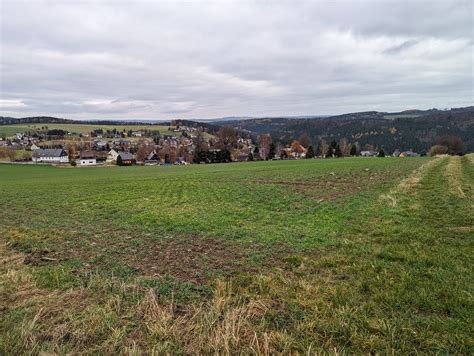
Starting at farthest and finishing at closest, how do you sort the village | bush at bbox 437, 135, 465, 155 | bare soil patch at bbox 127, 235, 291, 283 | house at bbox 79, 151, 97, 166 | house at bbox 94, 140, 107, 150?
house at bbox 94, 140, 107, 150 → house at bbox 79, 151, 97, 166 → bush at bbox 437, 135, 465, 155 → the village → bare soil patch at bbox 127, 235, 291, 283

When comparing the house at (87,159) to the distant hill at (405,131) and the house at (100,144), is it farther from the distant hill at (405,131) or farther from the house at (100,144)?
the distant hill at (405,131)

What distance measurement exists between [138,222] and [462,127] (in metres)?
199

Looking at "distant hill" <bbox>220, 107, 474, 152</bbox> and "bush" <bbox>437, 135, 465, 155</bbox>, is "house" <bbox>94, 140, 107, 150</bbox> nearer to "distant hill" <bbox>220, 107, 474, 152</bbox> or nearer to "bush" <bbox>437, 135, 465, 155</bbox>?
"distant hill" <bbox>220, 107, 474, 152</bbox>

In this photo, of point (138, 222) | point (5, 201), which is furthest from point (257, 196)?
point (5, 201)

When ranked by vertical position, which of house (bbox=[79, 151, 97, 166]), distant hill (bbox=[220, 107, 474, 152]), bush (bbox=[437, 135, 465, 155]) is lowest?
house (bbox=[79, 151, 97, 166])

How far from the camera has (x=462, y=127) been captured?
16138cm

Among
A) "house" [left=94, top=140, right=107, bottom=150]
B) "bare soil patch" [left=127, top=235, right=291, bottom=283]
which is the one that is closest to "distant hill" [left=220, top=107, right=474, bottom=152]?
"house" [left=94, top=140, right=107, bottom=150]

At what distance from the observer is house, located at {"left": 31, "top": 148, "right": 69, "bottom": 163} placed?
350 feet

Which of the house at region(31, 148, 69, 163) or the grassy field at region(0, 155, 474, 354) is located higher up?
the grassy field at region(0, 155, 474, 354)

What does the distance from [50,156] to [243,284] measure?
128 meters

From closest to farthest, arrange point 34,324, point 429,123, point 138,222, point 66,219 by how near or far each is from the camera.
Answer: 1. point 34,324
2. point 138,222
3. point 66,219
4. point 429,123

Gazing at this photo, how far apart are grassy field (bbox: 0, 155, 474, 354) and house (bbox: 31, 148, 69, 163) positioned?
114688mm

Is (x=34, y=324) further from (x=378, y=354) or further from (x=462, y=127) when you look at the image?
(x=462, y=127)

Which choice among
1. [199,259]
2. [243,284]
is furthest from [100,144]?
[243,284]
